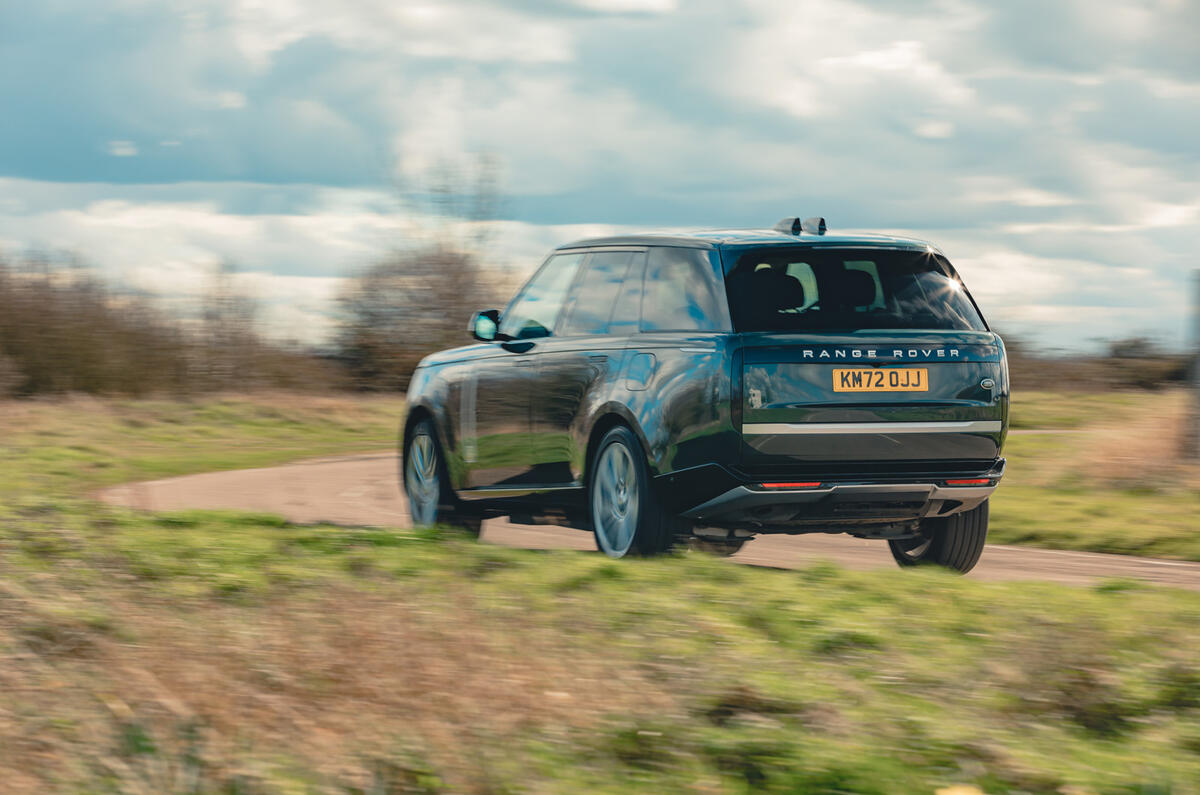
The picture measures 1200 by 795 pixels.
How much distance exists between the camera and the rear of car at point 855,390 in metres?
7.09

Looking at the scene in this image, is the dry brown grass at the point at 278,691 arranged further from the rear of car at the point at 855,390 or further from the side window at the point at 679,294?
the side window at the point at 679,294

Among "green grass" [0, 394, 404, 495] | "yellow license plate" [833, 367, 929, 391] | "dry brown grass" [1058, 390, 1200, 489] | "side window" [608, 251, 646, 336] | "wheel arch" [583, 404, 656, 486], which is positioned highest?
"side window" [608, 251, 646, 336]

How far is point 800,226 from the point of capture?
26.6 feet

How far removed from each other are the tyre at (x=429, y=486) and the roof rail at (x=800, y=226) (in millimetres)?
2955

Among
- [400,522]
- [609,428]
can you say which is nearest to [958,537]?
[609,428]

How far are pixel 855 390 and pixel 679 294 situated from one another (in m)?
1.08

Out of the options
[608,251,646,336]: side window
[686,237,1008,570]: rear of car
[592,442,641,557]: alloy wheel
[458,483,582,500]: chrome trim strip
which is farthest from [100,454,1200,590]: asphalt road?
[608,251,646,336]: side window

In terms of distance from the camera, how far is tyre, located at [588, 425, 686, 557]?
24.3ft

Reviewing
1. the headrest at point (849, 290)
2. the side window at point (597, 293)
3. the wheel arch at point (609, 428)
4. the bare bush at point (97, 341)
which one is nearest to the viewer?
the wheel arch at point (609, 428)

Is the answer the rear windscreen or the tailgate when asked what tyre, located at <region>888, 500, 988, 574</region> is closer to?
the tailgate

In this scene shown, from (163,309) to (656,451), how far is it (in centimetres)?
2139

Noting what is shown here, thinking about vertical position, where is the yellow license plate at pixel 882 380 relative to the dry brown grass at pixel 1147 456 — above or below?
above

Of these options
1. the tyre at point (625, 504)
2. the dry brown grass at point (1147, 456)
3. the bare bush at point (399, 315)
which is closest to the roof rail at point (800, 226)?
the tyre at point (625, 504)

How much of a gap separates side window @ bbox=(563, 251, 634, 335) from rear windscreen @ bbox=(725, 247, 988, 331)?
38.2 inches
